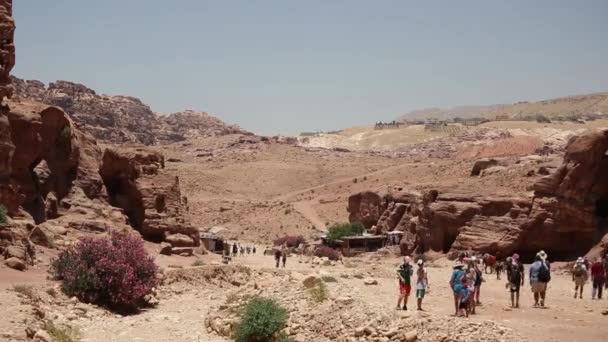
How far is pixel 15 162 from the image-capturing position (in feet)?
92.9

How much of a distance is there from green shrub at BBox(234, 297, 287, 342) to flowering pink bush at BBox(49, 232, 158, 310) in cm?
576

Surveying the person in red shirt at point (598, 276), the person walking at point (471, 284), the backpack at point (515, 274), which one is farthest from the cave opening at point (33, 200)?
the person in red shirt at point (598, 276)

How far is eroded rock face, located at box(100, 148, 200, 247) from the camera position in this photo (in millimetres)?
33125

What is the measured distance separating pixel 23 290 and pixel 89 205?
13.9 metres

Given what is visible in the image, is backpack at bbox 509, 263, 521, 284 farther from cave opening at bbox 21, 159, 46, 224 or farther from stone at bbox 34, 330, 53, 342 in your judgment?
cave opening at bbox 21, 159, 46, 224

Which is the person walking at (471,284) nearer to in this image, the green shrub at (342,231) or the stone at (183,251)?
the stone at (183,251)

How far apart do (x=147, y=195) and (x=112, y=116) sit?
322ft

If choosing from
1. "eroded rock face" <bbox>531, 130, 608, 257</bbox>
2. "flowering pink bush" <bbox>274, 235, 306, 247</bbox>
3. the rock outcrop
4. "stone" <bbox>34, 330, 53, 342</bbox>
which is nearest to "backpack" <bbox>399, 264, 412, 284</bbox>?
"stone" <bbox>34, 330, 53, 342</bbox>

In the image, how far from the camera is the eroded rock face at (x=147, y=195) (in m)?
33.1

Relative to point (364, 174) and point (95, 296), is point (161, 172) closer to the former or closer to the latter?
point (95, 296)

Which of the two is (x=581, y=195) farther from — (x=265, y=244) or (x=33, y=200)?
(x=265, y=244)

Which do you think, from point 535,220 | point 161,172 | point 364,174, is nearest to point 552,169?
point 535,220

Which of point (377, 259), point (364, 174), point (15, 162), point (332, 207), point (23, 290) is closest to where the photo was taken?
point (23, 290)

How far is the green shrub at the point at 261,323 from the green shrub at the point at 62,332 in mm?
4023
